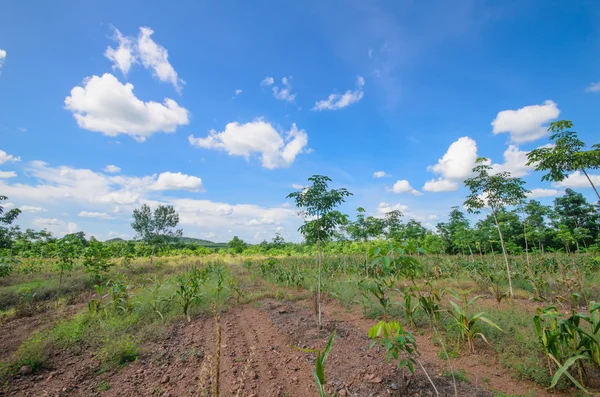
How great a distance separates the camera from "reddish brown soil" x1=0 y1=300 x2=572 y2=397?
3.34m

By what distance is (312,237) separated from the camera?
6.44m

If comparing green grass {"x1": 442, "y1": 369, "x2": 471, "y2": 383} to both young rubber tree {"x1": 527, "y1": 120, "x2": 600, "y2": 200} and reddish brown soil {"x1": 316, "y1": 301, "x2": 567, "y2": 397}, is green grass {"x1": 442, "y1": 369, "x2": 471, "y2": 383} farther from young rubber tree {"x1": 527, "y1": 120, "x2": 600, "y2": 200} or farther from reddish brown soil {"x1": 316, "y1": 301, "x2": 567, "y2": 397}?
young rubber tree {"x1": 527, "y1": 120, "x2": 600, "y2": 200}

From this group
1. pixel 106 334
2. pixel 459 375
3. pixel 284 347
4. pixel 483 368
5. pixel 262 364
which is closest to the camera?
pixel 459 375

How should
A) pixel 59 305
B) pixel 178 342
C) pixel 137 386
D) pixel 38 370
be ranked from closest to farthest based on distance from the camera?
pixel 137 386
pixel 38 370
pixel 178 342
pixel 59 305

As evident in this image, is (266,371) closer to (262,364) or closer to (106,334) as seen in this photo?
(262,364)

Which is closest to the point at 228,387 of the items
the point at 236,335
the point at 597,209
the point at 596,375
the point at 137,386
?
the point at 137,386

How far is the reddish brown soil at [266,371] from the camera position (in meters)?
3.34

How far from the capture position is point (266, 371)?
390cm

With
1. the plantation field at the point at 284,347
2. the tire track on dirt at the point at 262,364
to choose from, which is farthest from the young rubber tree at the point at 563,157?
the tire track on dirt at the point at 262,364

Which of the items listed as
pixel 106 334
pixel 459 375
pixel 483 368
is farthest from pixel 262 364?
pixel 106 334

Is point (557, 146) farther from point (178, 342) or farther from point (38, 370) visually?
point (38, 370)

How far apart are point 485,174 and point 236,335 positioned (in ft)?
29.2

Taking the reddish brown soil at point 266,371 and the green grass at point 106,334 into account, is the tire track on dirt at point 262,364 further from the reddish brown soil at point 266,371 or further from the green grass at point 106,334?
the green grass at point 106,334

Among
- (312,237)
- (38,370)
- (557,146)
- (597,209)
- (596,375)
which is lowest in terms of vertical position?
(38,370)
